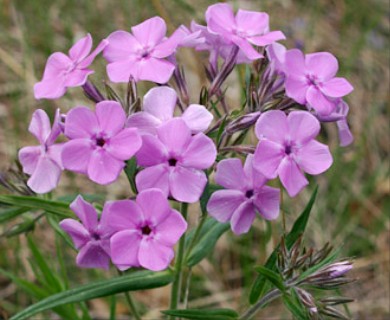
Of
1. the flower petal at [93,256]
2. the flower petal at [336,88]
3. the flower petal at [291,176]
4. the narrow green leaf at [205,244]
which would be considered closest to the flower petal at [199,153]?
the flower petal at [291,176]

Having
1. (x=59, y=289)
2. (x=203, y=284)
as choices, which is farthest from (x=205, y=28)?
(x=203, y=284)

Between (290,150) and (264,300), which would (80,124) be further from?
(264,300)

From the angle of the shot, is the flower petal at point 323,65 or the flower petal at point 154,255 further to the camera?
the flower petal at point 323,65

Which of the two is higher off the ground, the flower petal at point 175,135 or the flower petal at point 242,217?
the flower petal at point 175,135

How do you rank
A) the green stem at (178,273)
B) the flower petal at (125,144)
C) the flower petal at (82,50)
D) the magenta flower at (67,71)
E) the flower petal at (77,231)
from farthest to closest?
the green stem at (178,273) < the flower petal at (82,50) < the magenta flower at (67,71) < the flower petal at (77,231) < the flower petal at (125,144)

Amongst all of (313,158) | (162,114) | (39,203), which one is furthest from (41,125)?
(313,158)

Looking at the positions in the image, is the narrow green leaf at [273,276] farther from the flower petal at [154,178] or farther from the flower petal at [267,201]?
the flower petal at [154,178]

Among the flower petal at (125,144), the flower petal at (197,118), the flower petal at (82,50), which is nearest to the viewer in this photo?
the flower petal at (125,144)
